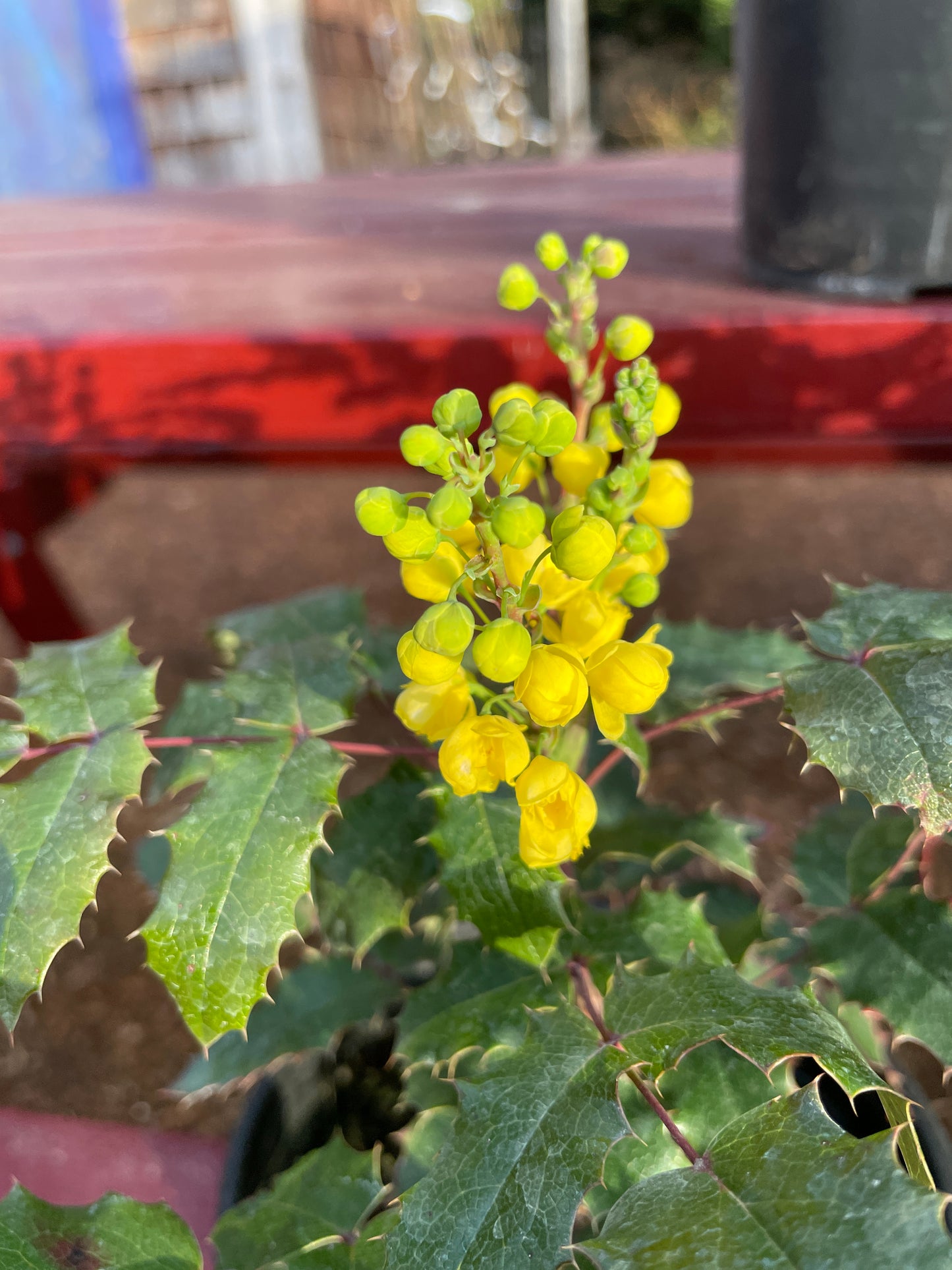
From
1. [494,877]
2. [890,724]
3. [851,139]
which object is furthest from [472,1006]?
[851,139]

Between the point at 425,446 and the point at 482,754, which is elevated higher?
the point at 425,446

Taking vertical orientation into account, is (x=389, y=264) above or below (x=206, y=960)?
above

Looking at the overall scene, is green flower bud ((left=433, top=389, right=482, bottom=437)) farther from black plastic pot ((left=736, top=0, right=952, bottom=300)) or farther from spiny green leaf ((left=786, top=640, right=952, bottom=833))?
black plastic pot ((left=736, top=0, right=952, bottom=300))

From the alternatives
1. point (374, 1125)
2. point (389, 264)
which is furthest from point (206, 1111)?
point (389, 264)

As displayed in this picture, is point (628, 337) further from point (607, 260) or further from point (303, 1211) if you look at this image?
point (303, 1211)

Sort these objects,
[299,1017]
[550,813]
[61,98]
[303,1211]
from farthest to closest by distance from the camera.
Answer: [61,98], [299,1017], [303,1211], [550,813]

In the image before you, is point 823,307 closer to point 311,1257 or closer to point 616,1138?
point 616,1138
